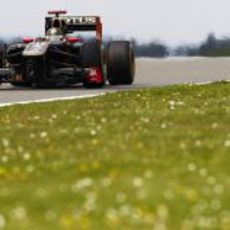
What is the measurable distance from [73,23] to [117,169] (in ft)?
86.9

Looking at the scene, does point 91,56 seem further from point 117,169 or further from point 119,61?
point 117,169

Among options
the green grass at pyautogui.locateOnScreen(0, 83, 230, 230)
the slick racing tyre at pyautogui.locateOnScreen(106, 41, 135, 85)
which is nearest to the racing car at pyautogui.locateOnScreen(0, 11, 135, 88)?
the slick racing tyre at pyautogui.locateOnScreen(106, 41, 135, 85)

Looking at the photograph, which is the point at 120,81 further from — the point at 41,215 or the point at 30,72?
the point at 41,215

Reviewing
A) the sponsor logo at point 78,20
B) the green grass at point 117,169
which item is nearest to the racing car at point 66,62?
the sponsor logo at point 78,20

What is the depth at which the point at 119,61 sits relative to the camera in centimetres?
3497

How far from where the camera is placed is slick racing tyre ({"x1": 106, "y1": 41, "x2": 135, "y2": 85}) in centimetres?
3484

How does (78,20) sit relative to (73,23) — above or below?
above

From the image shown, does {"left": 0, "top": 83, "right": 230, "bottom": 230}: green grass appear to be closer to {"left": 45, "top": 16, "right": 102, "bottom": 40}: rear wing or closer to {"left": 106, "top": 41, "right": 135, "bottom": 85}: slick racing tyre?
{"left": 106, "top": 41, "right": 135, "bottom": 85}: slick racing tyre

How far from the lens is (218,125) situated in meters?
17.2

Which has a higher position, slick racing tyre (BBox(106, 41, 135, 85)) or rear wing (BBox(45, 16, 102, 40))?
rear wing (BBox(45, 16, 102, 40))

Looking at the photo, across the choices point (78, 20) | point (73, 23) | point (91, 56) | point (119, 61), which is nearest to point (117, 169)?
point (91, 56)

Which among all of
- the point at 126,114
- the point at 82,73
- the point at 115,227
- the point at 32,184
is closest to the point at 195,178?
the point at 32,184

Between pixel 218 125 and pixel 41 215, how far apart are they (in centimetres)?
801

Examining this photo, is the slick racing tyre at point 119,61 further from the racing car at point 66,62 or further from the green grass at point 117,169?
the green grass at point 117,169
